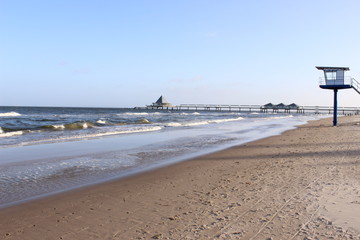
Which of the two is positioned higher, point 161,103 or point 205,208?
Answer: point 161,103

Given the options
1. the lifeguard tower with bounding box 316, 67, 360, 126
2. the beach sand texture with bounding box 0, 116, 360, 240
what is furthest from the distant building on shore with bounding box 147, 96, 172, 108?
the beach sand texture with bounding box 0, 116, 360, 240

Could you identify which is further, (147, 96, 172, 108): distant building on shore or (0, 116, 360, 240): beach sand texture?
(147, 96, 172, 108): distant building on shore

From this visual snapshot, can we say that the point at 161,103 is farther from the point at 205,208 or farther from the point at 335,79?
the point at 205,208

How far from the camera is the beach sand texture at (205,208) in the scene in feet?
11.3

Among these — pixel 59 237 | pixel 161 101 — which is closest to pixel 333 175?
pixel 59 237

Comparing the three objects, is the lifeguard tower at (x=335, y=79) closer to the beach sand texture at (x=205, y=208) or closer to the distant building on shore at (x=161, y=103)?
the beach sand texture at (x=205, y=208)

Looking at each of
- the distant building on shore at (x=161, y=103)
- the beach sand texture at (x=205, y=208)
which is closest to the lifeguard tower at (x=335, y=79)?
the beach sand texture at (x=205, y=208)

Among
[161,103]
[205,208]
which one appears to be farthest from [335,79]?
[161,103]

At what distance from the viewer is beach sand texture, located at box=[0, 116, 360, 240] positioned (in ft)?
11.3

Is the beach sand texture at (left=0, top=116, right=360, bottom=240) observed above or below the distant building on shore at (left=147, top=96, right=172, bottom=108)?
below

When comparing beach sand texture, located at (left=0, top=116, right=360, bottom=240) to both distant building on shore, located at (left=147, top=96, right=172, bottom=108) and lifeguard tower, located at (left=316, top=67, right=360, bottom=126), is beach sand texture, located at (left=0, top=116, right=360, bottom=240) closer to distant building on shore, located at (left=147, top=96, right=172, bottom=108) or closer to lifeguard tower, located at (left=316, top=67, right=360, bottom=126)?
lifeguard tower, located at (left=316, top=67, right=360, bottom=126)

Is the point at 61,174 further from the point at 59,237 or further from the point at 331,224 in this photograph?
the point at 331,224

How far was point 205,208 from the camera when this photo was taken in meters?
4.24

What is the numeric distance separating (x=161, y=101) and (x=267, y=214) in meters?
110
